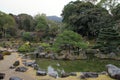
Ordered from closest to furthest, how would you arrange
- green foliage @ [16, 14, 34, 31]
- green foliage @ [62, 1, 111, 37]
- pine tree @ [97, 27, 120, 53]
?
pine tree @ [97, 27, 120, 53] → green foliage @ [62, 1, 111, 37] → green foliage @ [16, 14, 34, 31]

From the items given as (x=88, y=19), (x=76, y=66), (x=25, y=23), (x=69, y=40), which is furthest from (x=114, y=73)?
(x=25, y=23)

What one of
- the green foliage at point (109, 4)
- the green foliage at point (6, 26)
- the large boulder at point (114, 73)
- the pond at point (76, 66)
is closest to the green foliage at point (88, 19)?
the green foliage at point (109, 4)

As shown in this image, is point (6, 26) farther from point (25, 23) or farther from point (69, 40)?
point (69, 40)

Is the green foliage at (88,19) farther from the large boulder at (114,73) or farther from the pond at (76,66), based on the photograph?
the large boulder at (114,73)

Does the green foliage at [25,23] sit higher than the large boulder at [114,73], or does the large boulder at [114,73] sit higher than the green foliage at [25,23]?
the green foliage at [25,23]

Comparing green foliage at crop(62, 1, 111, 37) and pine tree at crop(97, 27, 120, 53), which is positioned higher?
green foliage at crop(62, 1, 111, 37)

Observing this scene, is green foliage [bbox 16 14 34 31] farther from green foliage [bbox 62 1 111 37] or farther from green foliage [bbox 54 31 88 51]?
green foliage [bbox 54 31 88 51]

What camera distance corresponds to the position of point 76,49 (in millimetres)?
20469

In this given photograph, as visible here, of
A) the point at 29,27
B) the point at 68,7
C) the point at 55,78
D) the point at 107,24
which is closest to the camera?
the point at 55,78

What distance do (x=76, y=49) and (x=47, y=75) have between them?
Answer: 9.93m

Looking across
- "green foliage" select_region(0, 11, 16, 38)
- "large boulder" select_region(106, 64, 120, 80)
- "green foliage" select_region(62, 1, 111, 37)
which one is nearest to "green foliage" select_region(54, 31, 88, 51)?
"green foliage" select_region(62, 1, 111, 37)

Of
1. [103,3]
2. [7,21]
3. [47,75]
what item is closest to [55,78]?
[47,75]

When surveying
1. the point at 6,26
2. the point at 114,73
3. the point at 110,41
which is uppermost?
the point at 6,26

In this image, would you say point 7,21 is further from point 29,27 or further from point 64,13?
point 64,13
